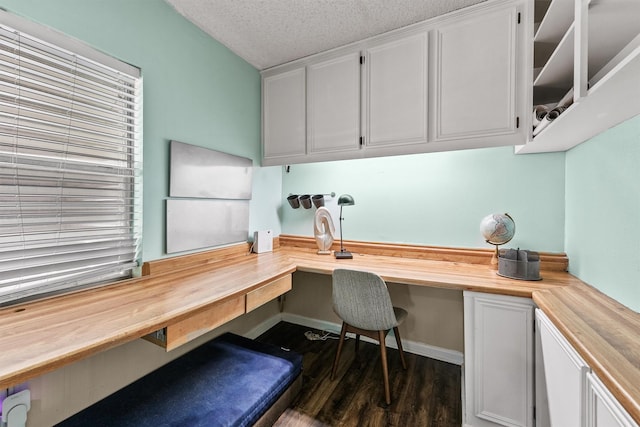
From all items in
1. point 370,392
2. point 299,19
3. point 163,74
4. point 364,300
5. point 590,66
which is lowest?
point 370,392

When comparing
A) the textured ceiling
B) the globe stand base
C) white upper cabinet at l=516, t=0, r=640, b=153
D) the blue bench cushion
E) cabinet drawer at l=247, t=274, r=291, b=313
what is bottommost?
the blue bench cushion

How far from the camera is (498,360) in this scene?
1333 mm

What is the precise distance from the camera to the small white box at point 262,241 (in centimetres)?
223

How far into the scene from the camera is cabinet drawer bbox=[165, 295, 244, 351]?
1.05 m

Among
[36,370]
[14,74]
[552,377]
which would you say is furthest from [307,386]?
[14,74]

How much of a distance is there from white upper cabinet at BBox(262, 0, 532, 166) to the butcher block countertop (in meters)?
0.84

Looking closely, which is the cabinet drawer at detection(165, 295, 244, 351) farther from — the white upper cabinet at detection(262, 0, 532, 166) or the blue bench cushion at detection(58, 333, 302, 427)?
the white upper cabinet at detection(262, 0, 532, 166)

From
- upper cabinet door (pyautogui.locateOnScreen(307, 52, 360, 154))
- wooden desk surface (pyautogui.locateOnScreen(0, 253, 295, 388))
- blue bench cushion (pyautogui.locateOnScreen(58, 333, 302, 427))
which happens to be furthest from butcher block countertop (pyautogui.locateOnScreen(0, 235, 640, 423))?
upper cabinet door (pyautogui.locateOnScreen(307, 52, 360, 154))

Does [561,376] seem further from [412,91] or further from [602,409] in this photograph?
[412,91]

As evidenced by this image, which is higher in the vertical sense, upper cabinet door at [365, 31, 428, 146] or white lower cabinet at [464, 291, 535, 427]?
upper cabinet door at [365, 31, 428, 146]

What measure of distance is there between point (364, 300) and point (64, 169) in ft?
5.48

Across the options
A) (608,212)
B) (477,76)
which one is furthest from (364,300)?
(477,76)

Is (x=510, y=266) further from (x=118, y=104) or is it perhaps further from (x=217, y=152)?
(x=118, y=104)

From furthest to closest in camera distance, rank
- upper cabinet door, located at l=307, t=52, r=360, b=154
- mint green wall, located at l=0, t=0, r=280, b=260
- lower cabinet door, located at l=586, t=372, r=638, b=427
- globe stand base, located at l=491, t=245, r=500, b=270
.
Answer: upper cabinet door, located at l=307, t=52, r=360, b=154 → globe stand base, located at l=491, t=245, r=500, b=270 → mint green wall, located at l=0, t=0, r=280, b=260 → lower cabinet door, located at l=586, t=372, r=638, b=427
